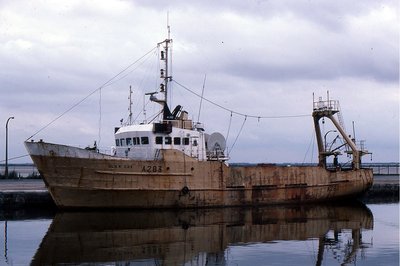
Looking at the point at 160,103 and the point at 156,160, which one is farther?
the point at 160,103

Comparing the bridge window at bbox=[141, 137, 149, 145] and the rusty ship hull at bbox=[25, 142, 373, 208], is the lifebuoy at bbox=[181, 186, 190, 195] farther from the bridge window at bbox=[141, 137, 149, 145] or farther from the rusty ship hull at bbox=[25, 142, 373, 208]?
the bridge window at bbox=[141, 137, 149, 145]

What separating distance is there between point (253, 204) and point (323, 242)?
1135 cm

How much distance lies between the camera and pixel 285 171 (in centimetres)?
3244

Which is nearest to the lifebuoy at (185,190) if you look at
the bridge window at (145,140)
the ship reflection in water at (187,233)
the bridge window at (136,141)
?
the ship reflection in water at (187,233)

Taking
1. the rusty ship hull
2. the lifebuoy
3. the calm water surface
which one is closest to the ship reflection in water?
the calm water surface

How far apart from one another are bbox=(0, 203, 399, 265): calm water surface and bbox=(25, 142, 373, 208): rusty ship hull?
72cm

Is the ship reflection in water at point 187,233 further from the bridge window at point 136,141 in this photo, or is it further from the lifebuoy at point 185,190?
the bridge window at point 136,141

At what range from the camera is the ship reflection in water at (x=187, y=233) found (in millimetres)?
17391

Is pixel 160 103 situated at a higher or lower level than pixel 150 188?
higher

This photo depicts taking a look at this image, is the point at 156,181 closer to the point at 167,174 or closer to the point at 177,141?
the point at 167,174

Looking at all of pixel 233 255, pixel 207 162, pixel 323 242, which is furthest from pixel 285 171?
pixel 233 255

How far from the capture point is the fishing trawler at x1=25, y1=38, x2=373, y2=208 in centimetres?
2717

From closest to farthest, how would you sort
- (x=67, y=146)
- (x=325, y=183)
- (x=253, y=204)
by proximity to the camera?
(x=67, y=146)
(x=253, y=204)
(x=325, y=183)

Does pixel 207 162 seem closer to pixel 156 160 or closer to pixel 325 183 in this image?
pixel 156 160
